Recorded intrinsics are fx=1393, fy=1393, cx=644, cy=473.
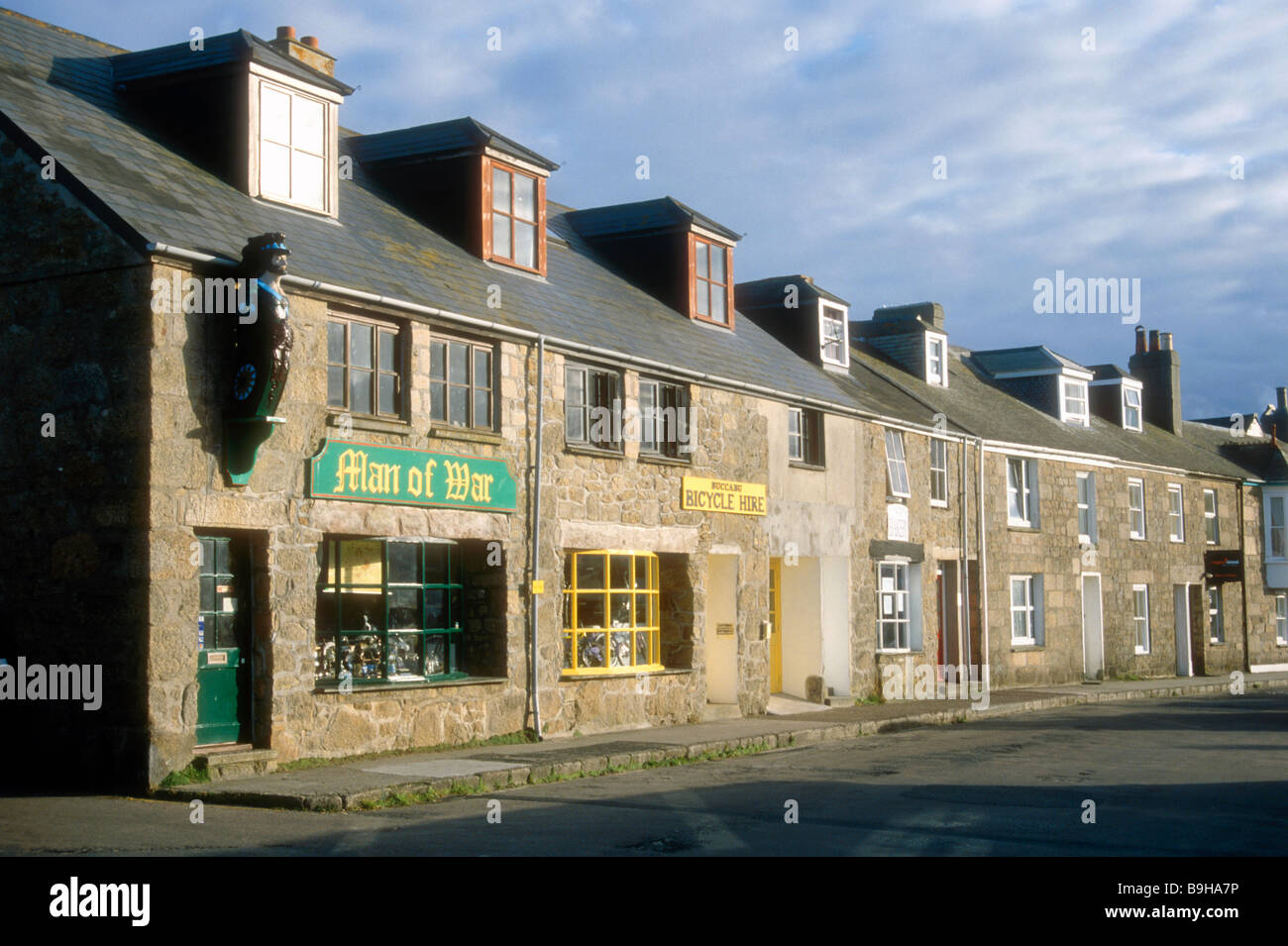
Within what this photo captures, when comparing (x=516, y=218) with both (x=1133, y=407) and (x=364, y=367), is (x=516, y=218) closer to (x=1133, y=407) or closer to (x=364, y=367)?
(x=364, y=367)

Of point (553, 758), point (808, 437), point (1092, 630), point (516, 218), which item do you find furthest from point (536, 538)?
point (1092, 630)

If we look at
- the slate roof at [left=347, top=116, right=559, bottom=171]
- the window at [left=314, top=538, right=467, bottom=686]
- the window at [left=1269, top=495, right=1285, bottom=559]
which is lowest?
the window at [left=314, top=538, right=467, bottom=686]

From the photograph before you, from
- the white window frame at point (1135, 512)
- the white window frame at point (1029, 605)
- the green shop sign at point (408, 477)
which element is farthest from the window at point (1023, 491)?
the green shop sign at point (408, 477)

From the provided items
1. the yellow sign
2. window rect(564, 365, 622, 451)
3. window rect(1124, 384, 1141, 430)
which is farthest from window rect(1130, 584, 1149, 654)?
window rect(564, 365, 622, 451)

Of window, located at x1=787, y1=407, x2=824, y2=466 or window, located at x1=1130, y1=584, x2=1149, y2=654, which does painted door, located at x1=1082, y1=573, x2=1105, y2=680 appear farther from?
window, located at x1=787, y1=407, x2=824, y2=466

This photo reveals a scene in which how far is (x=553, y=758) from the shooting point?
48.8ft

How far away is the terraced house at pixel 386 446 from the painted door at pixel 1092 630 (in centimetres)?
638

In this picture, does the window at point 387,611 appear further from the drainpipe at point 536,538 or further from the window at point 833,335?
the window at point 833,335

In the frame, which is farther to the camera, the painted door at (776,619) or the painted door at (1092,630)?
the painted door at (1092,630)

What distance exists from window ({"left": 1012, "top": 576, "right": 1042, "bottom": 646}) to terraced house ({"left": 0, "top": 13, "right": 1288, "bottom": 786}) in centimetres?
306

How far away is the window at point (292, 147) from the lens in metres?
15.8

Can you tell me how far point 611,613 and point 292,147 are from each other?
737cm

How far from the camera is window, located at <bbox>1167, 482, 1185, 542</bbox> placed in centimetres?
3597
